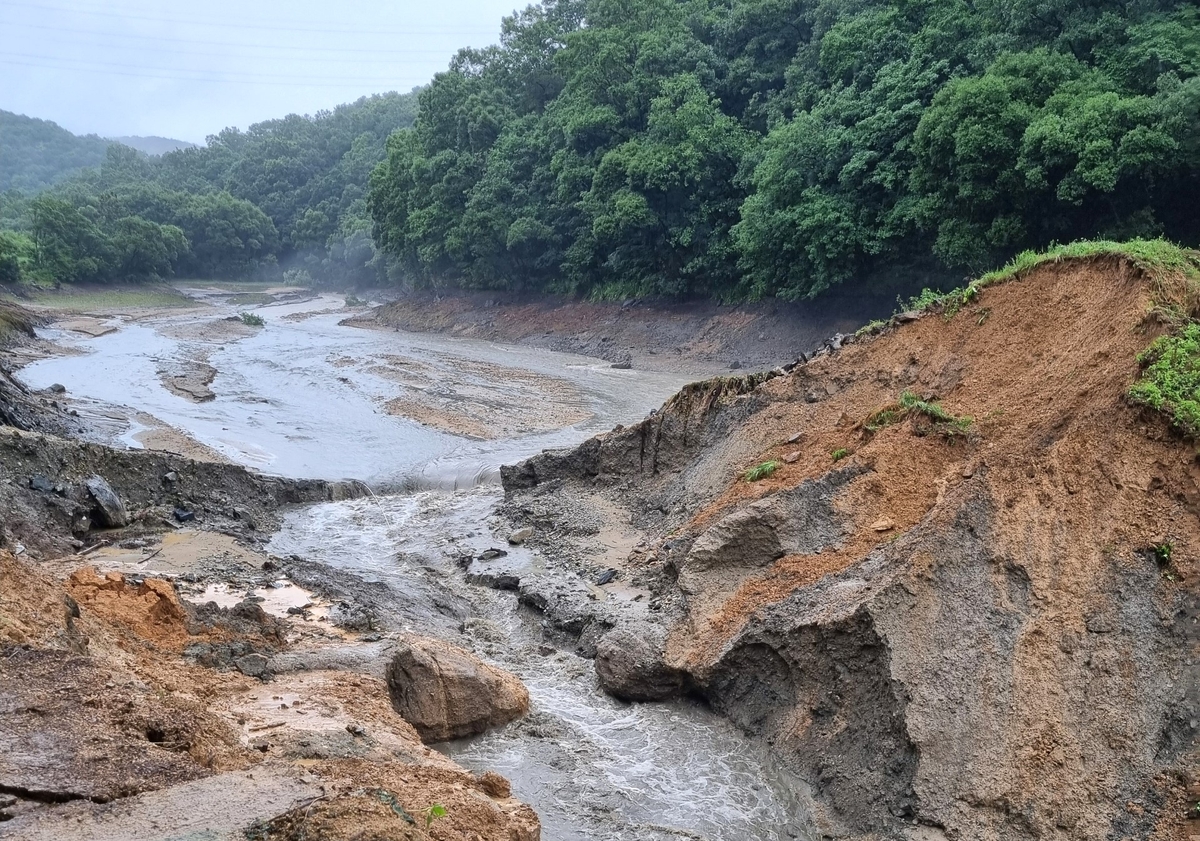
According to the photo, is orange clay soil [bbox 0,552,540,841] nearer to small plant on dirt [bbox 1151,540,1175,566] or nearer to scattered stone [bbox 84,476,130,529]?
small plant on dirt [bbox 1151,540,1175,566]

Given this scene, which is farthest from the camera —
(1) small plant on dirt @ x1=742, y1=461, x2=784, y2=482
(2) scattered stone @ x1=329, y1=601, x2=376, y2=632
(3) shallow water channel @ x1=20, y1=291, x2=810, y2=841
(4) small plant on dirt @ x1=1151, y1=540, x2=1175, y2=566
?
(1) small plant on dirt @ x1=742, y1=461, x2=784, y2=482

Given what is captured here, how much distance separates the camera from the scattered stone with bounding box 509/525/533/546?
15845 mm

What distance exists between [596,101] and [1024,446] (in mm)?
43607

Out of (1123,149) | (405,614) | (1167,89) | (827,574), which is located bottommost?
(405,614)

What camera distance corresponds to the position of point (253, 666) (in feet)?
28.4

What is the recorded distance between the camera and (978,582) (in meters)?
8.60

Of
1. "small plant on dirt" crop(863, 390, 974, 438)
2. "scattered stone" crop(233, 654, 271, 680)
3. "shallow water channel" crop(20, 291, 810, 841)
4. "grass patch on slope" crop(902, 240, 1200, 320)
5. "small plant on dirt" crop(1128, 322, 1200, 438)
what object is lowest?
"shallow water channel" crop(20, 291, 810, 841)

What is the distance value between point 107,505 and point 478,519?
6312mm

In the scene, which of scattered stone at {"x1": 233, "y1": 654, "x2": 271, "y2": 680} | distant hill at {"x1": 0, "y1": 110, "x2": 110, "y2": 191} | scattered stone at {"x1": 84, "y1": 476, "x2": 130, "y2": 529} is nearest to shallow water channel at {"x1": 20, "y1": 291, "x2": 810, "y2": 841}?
scattered stone at {"x1": 233, "y1": 654, "x2": 271, "y2": 680}

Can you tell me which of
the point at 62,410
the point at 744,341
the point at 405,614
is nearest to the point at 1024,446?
the point at 405,614

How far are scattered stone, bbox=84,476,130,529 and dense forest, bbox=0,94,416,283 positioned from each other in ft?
166

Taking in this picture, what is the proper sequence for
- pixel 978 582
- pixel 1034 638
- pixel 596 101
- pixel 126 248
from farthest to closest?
pixel 126 248
pixel 596 101
pixel 978 582
pixel 1034 638

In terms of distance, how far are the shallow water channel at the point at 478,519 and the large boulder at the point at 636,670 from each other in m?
0.16

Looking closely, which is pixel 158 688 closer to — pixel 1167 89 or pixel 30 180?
pixel 1167 89
